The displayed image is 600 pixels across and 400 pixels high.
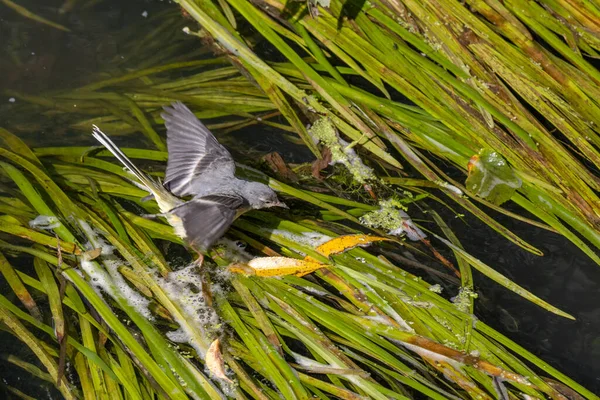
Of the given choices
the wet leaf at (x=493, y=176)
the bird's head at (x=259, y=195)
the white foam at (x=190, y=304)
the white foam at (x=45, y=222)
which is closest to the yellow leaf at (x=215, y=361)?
the white foam at (x=190, y=304)

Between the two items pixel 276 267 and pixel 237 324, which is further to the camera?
pixel 276 267

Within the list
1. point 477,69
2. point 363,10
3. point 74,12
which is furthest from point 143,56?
point 477,69

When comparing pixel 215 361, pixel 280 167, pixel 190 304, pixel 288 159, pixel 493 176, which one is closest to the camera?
pixel 215 361

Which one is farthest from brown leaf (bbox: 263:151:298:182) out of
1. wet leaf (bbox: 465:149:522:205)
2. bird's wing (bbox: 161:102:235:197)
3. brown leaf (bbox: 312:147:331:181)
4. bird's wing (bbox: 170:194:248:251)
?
wet leaf (bbox: 465:149:522:205)

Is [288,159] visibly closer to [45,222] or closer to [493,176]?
[493,176]

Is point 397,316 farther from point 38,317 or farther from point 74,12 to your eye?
point 74,12

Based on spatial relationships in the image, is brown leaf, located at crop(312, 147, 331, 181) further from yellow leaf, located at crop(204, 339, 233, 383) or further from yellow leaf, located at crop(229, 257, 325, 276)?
yellow leaf, located at crop(204, 339, 233, 383)

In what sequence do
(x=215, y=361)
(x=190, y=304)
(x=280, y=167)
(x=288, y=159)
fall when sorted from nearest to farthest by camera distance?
(x=215, y=361) < (x=190, y=304) < (x=280, y=167) < (x=288, y=159)

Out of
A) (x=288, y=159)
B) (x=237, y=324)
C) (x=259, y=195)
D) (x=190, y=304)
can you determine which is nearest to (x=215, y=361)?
(x=237, y=324)
